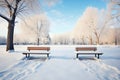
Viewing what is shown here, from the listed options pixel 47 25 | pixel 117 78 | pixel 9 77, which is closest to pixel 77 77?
pixel 117 78

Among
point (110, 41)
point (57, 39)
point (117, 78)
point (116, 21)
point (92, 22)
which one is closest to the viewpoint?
point (117, 78)

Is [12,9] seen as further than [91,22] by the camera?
No

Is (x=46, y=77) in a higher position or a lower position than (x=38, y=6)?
lower

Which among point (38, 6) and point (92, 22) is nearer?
point (38, 6)

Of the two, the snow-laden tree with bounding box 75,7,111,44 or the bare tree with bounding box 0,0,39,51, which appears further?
the snow-laden tree with bounding box 75,7,111,44

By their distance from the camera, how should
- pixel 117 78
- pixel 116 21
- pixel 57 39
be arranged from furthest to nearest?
pixel 57 39
pixel 116 21
pixel 117 78

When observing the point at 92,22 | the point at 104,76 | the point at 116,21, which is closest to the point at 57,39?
the point at 92,22

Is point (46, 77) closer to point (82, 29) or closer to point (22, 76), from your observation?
point (22, 76)

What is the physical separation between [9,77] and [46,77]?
1751 millimetres

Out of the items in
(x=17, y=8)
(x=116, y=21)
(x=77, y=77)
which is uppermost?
(x=17, y=8)

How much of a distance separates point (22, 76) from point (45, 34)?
5374 cm

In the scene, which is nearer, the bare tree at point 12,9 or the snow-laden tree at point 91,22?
the bare tree at point 12,9

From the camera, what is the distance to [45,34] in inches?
2422

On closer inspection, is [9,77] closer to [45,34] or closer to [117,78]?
[117,78]
